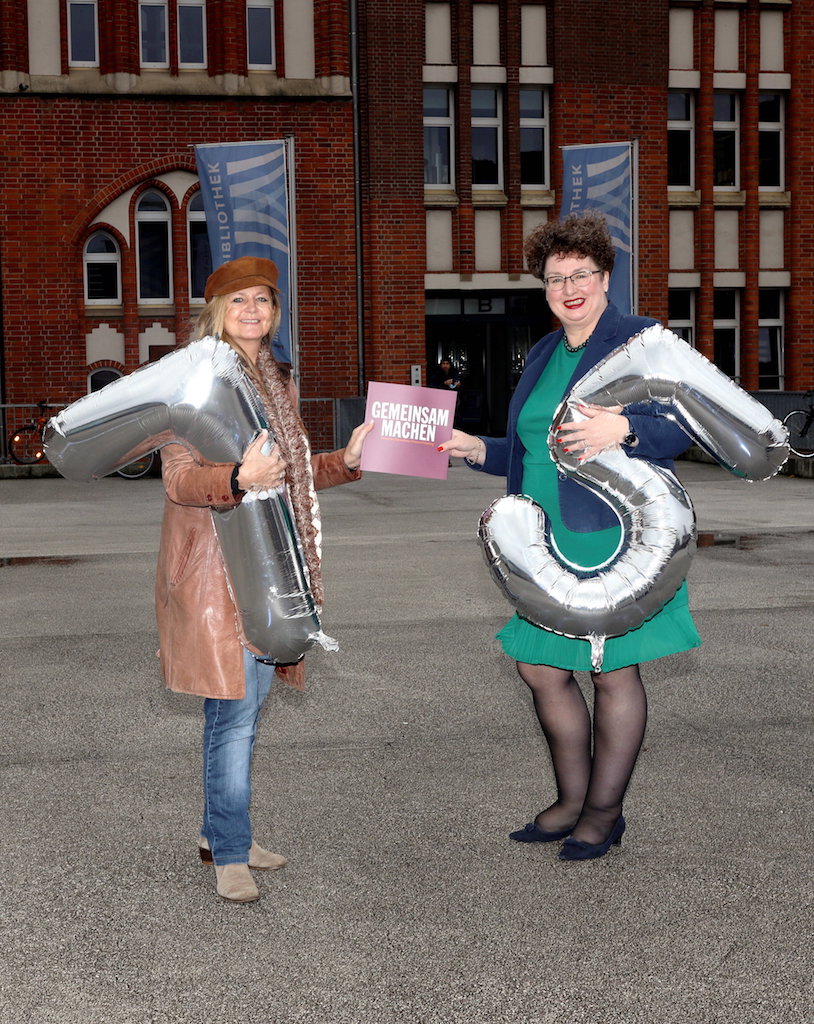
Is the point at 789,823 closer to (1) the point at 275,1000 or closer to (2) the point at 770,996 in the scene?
(2) the point at 770,996

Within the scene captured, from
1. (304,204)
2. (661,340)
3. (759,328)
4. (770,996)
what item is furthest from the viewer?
(759,328)

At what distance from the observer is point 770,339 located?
2919 centimetres

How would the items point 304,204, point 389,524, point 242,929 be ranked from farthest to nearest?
point 304,204 → point 389,524 → point 242,929

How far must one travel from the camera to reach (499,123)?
27.8m

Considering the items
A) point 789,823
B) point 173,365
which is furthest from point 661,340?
point 789,823

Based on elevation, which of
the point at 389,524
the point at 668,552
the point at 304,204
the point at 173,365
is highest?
the point at 304,204

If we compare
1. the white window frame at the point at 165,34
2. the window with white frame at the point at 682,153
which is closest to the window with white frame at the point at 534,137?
the window with white frame at the point at 682,153

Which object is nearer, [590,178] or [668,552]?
[668,552]

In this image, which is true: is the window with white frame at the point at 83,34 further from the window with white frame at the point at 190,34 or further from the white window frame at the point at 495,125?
the white window frame at the point at 495,125

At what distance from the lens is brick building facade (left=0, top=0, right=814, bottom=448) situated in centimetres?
2612

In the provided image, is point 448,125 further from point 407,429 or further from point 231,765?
point 231,765

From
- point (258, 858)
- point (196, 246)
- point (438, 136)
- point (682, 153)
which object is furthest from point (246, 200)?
point (258, 858)

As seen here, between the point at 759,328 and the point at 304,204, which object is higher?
the point at 304,204

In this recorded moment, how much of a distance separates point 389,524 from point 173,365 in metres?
11.3
